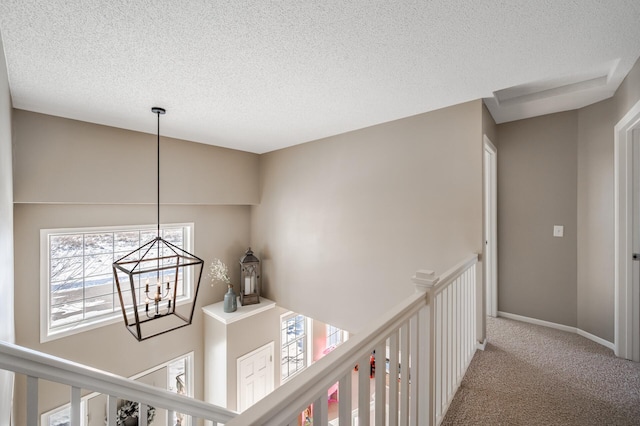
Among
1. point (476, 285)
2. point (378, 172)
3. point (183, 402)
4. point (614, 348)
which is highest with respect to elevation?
point (378, 172)

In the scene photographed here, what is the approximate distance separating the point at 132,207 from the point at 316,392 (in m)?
3.71

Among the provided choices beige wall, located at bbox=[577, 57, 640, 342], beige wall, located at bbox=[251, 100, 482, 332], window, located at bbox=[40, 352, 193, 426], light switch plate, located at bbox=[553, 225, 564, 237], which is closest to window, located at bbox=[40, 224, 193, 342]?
window, located at bbox=[40, 352, 193, 426]

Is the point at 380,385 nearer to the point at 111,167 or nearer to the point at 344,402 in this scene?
the point at 344,402

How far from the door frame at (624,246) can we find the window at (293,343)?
13.4 ft

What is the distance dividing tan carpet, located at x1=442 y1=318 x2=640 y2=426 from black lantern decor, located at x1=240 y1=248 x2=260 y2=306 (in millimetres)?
3116

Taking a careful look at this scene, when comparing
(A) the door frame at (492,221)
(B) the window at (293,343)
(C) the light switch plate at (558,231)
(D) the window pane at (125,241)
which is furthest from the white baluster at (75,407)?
(B) the window at (293,343)

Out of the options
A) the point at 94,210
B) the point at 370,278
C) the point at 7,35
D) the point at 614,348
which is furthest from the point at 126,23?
the point at 614,348

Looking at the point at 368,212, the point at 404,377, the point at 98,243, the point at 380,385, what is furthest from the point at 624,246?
the point at 98,243

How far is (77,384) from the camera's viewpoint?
101 cm

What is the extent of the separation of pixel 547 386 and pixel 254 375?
3.82m

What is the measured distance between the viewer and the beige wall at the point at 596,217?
247 cm

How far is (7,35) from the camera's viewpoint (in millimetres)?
1489

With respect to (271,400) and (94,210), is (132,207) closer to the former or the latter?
(94,210)

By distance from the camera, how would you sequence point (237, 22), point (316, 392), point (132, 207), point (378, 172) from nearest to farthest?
point (316, 392)
point (237, 22)
point (378, 172)
point (132, 207)
